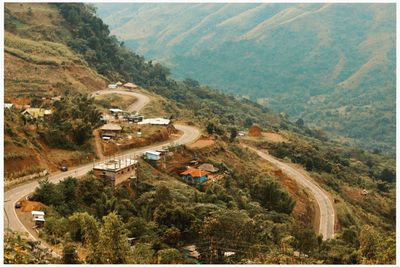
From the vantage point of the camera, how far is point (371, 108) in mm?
137500

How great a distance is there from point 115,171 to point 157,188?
218cm

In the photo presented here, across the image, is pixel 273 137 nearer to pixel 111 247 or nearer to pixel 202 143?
pixel 202 143

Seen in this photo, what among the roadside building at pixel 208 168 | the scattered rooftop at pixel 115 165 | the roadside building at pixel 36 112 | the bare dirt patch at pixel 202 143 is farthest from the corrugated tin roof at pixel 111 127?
the scattered rooftop at pixel 115 165

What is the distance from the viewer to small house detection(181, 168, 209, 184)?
3350cm

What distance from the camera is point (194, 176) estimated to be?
1326 inches

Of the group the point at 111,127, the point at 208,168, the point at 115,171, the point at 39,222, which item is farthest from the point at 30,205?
the point at 111,127

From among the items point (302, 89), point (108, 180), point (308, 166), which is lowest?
point (302, 89)

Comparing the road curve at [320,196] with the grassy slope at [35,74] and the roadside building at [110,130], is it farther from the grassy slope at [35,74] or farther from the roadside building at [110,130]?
the grassy slope at [35,74]

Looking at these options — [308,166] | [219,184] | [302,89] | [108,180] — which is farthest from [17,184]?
[302,89]

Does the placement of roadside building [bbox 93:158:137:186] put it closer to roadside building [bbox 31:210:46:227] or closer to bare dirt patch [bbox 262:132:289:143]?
roadside building [bbox 31:210:46:227]

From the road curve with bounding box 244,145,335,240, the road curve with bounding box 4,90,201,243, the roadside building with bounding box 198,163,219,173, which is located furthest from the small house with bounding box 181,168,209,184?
the road curve with bounding box 244,145,335,240

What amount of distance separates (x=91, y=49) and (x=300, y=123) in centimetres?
4095

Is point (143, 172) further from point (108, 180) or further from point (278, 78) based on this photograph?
point (278, 78)

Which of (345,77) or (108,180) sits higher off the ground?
(108,180)
